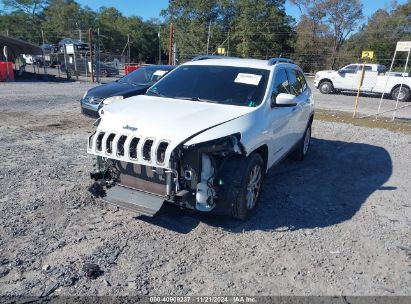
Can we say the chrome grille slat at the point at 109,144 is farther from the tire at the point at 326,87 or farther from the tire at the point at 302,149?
the tire at the point at 326,87

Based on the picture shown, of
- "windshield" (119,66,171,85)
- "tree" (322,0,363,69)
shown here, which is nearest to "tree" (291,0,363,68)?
"tree" (322,0,363,69)

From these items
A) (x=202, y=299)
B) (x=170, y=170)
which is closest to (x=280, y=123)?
(x=170, y=170)

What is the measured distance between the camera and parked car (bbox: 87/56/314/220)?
3.54m

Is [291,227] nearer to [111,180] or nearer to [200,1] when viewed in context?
[111,180]

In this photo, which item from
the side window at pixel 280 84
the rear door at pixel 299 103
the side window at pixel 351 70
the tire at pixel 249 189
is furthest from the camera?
the side window at pixel 351 70

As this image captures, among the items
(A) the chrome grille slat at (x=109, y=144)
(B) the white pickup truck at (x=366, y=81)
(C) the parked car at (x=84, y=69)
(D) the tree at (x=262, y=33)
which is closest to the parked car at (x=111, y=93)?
(A) the chrome grille slat at (x=109, y=144)

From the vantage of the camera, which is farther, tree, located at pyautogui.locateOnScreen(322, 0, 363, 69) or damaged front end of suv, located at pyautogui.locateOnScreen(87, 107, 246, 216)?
tree, located at pyautogui.locateOnScreen(322, 0, 363, 69)

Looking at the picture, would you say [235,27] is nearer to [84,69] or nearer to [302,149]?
[84,69]

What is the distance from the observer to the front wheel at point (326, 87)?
22764mm

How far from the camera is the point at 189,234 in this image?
3.83 m

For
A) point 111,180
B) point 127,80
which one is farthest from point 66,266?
point 127,80

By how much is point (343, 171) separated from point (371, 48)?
1765 inches

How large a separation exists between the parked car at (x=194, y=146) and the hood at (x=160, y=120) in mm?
10

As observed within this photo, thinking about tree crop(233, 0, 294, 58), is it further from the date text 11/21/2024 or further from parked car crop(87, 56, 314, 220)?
the date text 11/21/2024
